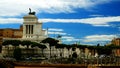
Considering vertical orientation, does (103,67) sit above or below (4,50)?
above

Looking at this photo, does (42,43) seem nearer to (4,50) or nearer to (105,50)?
(4,50)

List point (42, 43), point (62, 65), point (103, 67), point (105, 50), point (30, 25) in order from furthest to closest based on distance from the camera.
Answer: point (30, 25) → point (42, 43) → point (105, 50) → point (62, 65) → point (103, 67)

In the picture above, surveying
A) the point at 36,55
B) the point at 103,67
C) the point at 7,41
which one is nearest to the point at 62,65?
the point at 103,67

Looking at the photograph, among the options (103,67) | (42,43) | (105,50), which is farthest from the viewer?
(42,43)

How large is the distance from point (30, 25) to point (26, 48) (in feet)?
52.7

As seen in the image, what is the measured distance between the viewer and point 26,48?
108 metres

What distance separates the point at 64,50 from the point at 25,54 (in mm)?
10868

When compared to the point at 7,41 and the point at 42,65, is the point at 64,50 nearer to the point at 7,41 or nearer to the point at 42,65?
the point at 7,41

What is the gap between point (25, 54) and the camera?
10519 cm

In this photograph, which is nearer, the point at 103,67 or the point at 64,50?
the point at 103,67

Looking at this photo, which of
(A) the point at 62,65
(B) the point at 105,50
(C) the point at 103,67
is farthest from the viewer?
(B) the point at 105,50

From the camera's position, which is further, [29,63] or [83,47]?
[83,47]

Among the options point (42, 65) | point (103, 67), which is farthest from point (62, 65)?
point (103, 67)

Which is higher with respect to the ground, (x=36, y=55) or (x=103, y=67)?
(x=103, y=67)
